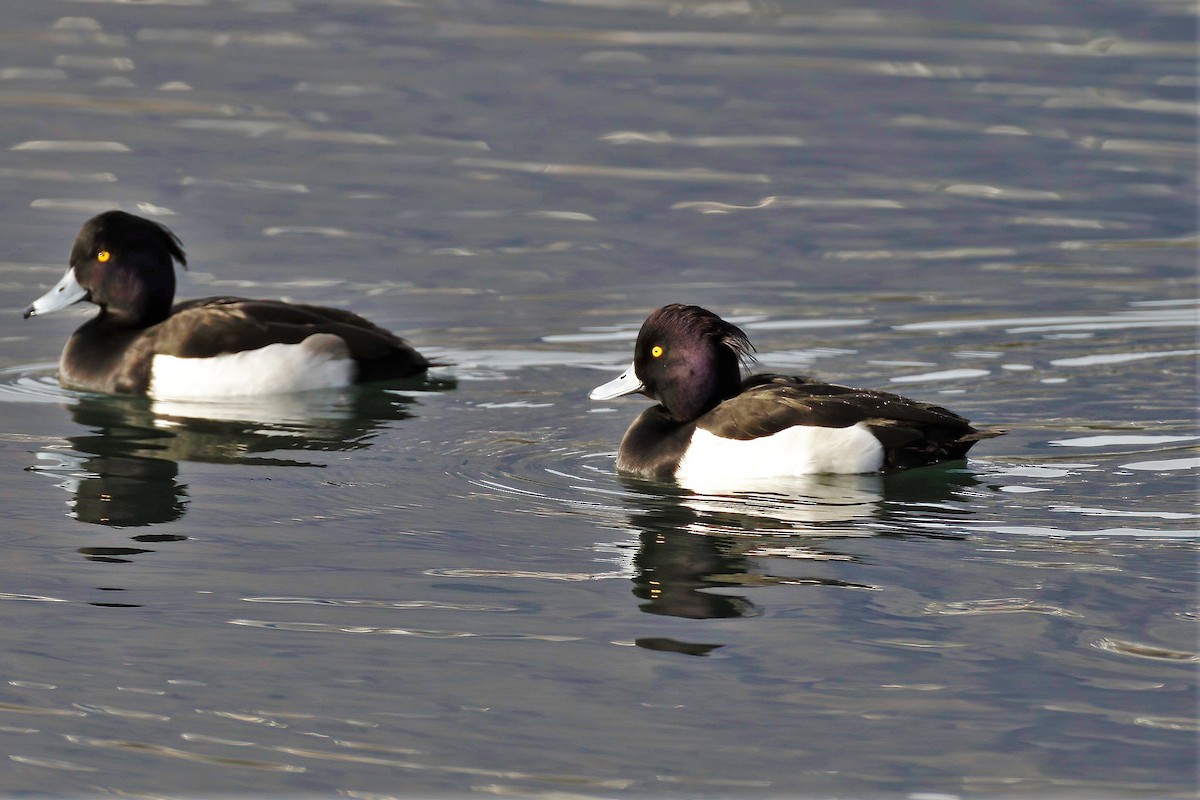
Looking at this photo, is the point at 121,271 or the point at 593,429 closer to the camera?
→ the point at 593,429

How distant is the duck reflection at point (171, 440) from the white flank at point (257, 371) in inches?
3.4

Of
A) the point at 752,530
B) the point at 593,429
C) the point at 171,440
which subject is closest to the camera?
the point at 752,530

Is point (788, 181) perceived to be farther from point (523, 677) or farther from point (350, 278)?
point (523, 677)

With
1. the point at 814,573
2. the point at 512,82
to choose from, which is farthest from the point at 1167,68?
the point at 814,573

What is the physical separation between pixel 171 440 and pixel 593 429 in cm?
209

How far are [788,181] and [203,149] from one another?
4.89 m

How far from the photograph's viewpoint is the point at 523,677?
6141mm

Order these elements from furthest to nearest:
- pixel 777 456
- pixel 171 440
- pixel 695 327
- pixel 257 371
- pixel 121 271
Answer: pixel 121 271
pixel 257 371
pixel 171 440
pixel 695 327
pixel 777 456

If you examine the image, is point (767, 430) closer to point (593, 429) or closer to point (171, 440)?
point (593, 429)

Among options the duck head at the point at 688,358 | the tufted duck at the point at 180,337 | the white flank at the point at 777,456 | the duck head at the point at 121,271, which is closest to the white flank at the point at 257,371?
the tufted duck at the point at 180,337

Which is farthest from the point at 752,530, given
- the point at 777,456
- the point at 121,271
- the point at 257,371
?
the point at 121,271

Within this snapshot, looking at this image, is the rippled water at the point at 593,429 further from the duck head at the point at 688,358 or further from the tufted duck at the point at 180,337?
the duck head at the point at 688,358

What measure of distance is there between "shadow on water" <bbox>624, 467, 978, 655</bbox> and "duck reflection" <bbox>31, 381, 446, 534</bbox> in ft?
6.24

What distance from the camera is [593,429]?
379 inches
